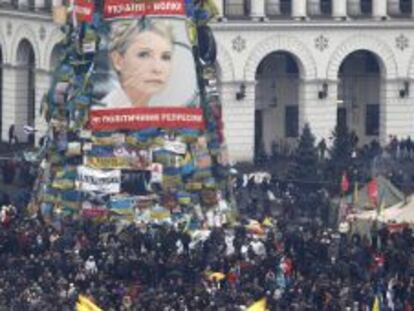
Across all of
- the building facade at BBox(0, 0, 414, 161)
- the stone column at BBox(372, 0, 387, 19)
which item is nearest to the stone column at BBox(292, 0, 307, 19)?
the building facade at BBox(0, 0, 414, 161)

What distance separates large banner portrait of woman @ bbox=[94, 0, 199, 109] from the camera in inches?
3629

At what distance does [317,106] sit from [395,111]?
3.40 m

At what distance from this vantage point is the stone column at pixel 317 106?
109 m

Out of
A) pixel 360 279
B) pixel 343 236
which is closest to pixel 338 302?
pixel 360 279

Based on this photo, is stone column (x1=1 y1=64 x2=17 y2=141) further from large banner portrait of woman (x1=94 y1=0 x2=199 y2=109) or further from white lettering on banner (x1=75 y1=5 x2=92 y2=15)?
large banner portrait of woman (x1=94 y1=0 x2=199 y2=109)

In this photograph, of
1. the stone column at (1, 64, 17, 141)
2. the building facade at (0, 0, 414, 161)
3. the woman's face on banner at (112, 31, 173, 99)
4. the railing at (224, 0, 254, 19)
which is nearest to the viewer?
the woman's face on banner at (112, 31, 173, 99)

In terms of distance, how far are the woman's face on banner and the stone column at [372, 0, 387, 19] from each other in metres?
18.3

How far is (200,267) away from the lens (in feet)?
261

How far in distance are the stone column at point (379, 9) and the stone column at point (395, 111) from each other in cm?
260

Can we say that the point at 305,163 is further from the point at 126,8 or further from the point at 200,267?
the point at 200,267

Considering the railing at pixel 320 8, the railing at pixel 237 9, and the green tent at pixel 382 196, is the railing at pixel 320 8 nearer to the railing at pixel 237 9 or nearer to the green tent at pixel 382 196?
the railing at pixel 237 9

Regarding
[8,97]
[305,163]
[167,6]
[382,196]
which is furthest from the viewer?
[8,97]

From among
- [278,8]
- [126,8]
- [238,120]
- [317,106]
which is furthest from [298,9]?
[126,8]

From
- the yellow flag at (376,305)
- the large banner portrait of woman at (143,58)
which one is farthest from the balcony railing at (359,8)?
the yellow flag at (376,305)
